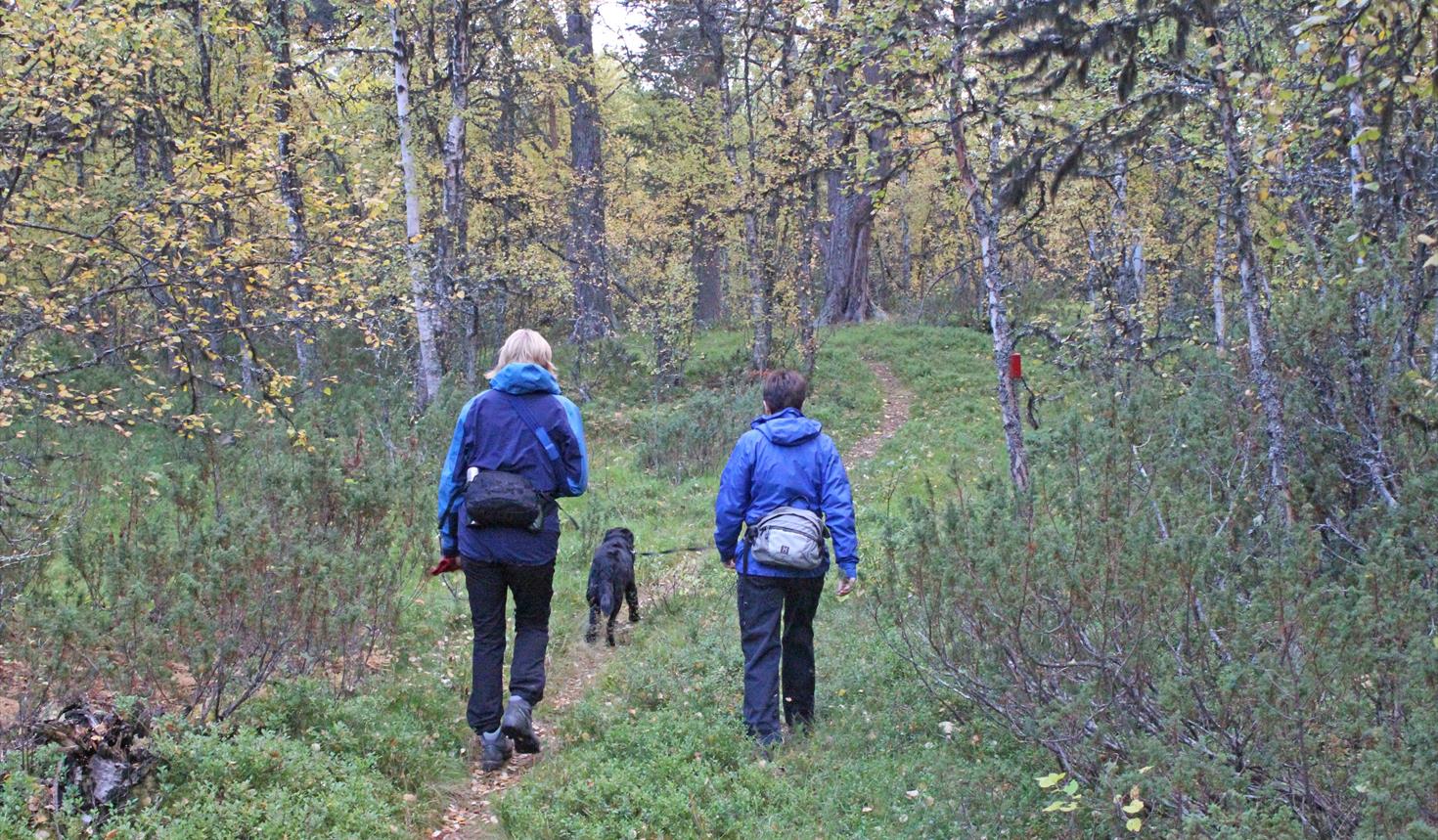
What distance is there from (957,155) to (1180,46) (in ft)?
7.01

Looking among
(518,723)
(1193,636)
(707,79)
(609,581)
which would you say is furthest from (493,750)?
(707,79)

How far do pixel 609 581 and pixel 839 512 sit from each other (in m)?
2.59

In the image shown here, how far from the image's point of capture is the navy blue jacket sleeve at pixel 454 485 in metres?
4.93

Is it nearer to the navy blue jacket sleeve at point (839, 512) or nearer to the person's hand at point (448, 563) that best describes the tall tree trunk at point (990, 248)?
the navy blue jacket sleeve at point (839, 512)

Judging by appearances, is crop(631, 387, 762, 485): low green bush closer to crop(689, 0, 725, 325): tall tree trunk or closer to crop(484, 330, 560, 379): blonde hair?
crop(689, 0, 725, 325): tall tree trunk

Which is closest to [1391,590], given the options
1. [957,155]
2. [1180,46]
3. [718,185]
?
[1180,46]

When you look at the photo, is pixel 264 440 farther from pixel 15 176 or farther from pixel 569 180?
pixel 569 180

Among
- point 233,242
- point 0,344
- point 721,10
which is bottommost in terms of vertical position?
point 0,344

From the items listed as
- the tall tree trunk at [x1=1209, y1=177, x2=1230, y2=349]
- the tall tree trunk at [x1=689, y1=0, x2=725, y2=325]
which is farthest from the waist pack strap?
the tall tree trunk at [x1=689, y1=0, x2=725, y2=325]

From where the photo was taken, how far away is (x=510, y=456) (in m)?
4.88

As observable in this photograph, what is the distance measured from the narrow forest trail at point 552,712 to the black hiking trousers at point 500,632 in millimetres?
271

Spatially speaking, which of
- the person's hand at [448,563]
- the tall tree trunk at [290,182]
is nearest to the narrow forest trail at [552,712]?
the person's hand at [448,563]

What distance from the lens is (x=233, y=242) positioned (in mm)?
6668

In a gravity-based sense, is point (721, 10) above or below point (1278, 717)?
above
